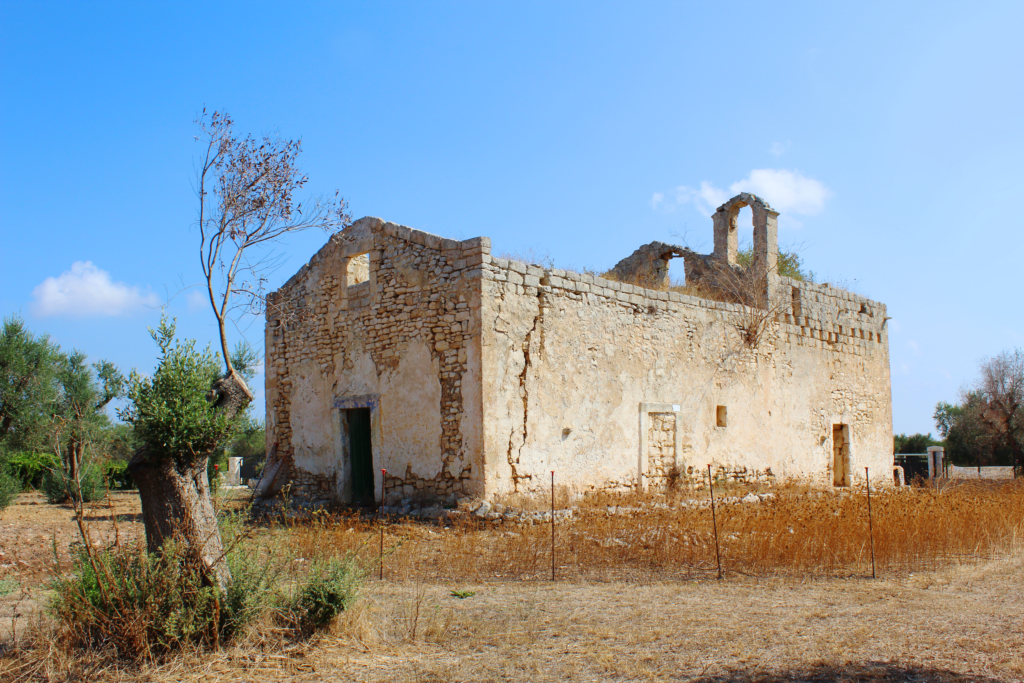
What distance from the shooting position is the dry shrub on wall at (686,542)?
7871 mm

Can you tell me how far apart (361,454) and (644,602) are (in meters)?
7.35

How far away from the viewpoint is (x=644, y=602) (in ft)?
21.3

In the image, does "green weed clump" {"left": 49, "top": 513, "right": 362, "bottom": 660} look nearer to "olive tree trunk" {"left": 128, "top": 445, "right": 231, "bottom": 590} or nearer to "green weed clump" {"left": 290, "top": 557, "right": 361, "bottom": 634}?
"green weed clump" {"left": 290, "top": 557, "right": 361, "bottom": 634}

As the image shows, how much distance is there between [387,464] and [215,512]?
6.62m

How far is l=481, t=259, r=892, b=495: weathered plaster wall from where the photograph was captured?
11.1 meters

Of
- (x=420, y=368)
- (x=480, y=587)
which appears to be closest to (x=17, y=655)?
(x=480, y=587)

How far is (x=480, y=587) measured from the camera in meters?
7.23

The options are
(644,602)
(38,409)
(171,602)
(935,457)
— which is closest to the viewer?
(171,602)

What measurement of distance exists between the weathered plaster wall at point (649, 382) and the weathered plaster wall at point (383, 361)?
1.82 feet

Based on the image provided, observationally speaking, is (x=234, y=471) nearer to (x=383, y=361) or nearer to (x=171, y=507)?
(x=383, y=361)

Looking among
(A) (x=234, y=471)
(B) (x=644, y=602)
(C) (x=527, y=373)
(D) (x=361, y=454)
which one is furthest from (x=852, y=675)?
(A) (x=234, y=471)

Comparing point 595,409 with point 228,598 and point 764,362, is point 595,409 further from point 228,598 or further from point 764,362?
point 228,598

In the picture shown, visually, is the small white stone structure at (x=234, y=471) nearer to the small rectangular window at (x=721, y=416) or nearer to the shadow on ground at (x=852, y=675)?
the small rectangular window at (x=721, y=416)

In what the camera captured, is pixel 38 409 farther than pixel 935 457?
No
